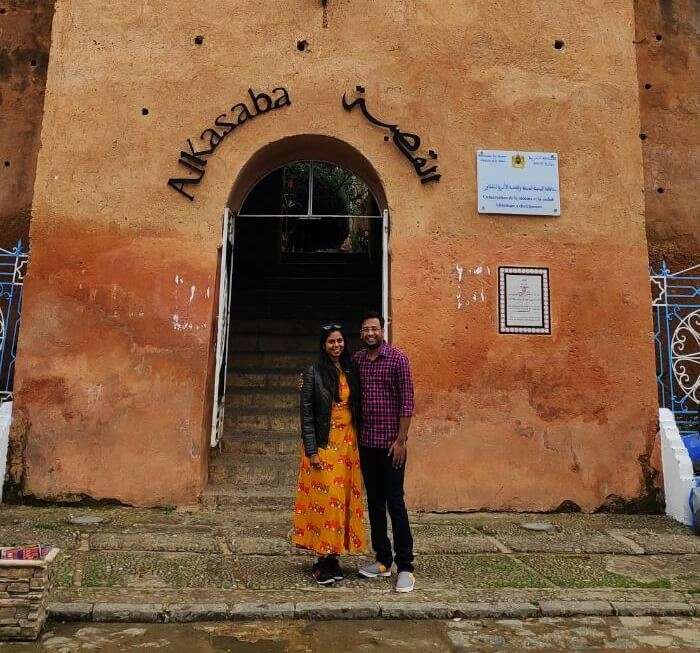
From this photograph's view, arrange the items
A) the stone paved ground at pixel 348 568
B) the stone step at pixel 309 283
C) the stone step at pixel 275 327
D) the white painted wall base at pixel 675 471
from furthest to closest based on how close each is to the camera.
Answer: the stone step at pixel 309 283 < the stone step at pixel 275 327 < the white painted wall base at pixel 675 471 < the stone paved ground at pixel 348 568

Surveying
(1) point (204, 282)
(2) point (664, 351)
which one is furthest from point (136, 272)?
(2) point (664, 351)

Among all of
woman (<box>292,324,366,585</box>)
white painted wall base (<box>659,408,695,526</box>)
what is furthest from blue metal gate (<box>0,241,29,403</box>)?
white painted wall base (<box>659,408,695,526</box>)

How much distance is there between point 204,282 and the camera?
5777 mm

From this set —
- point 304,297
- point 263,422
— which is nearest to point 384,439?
point 263,422

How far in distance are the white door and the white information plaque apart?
255cm

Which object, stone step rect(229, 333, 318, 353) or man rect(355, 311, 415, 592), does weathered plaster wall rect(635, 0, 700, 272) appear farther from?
man rect(355, 311, 415, 592)

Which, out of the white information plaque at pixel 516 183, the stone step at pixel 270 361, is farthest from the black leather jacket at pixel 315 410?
the stone step at pixel 270 361

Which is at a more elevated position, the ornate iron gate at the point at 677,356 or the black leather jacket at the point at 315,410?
the ornate iron gate at the point at 677,356

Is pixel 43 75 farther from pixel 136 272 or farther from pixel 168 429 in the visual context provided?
pixel 168 429

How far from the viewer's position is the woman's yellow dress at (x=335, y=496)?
12.5 feet

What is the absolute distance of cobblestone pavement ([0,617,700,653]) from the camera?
3.00 metres

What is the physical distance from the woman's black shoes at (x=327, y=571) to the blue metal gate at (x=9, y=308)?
13.2 ft

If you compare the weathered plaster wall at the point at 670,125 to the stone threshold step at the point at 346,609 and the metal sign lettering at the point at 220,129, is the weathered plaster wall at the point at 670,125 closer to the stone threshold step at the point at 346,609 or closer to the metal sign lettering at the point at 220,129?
the metal sign lettering at the point at 220,129

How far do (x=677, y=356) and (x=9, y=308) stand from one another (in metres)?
6.97
